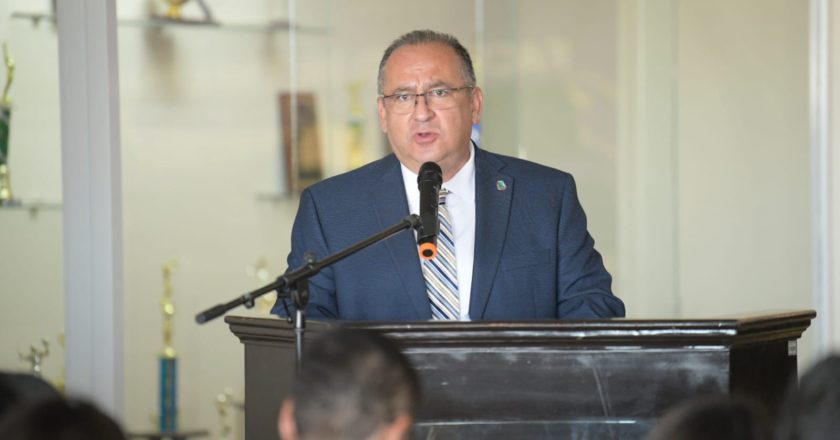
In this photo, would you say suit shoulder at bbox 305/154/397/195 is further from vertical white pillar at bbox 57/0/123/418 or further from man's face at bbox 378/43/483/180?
vertical white pillar at bbox 57/0/123/418

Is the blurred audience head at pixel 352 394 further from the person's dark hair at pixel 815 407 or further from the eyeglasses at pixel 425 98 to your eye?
the eyeglasses at pixel 425 98

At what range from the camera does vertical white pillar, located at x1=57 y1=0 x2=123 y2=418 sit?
4270 millimetres

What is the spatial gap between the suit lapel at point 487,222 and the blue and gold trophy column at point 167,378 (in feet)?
8.37

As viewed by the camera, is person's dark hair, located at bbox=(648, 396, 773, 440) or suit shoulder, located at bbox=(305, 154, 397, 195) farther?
suit shoulder, located at bbox=(305, 154, 397, 195)

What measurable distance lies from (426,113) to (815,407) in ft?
6.98

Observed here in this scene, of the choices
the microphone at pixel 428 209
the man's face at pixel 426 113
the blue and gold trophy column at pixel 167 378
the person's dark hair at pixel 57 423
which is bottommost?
the blue and gold trophy column at pixel 167 378

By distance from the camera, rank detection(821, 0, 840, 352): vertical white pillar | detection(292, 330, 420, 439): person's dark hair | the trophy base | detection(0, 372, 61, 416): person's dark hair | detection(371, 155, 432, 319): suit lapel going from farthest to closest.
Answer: detection(821, 0, 840, 352): vertical white pillar, the trophy base, detection(371, 155, 432, 319): suit lapel, detection(0, 372, 61, 416): person's dark hair, detection(292, 330, 420, 439): person's dark hair

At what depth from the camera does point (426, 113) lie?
3.80 m

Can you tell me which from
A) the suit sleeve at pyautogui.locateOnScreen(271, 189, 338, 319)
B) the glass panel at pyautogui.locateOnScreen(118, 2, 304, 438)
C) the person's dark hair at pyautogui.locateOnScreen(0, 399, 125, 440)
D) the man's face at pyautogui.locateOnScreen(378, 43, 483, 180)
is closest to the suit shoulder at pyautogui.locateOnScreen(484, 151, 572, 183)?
the man's face at pyautogui.locateOnScreen(378, 43, 483, 180)

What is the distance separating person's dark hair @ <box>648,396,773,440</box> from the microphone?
3.90 ft

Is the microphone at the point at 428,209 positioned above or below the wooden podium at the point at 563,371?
above

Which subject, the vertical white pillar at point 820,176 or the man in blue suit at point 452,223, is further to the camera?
the vertical white pillar at point 820,176

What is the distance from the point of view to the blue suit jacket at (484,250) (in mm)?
3654

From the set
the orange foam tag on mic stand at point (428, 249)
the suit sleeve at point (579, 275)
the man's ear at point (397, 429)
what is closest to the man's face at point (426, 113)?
the suit sleeve at point (579, 275)
